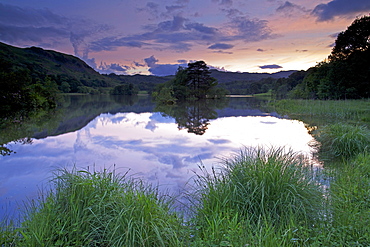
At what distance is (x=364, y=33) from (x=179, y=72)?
37770 mm

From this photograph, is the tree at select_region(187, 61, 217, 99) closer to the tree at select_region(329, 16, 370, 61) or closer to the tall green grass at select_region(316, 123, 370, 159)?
the tree at select_region(329, 16, 370, 61)

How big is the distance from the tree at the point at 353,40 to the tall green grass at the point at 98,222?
108 feet

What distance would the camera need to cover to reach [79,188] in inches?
Result: 119

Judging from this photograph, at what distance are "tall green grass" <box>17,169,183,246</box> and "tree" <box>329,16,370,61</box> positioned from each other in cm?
Answer: 3298

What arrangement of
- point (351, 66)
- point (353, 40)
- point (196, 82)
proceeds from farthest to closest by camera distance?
point (196, 82) < point (353, 40) < point (351, 66)

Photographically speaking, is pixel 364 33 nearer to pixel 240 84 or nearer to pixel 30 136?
pixel 30 136

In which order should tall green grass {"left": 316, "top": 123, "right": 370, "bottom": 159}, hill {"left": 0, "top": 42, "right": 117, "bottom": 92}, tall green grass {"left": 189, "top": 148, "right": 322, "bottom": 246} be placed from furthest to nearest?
hill {"left": 0, "top": 42, "right": 117, "bottom": 92} < tall green grass {"left": 316, "top": 123, "right": 370, "bottom": 159} < tall green grass {"left": 189, "top": 148, "right": 322, "bottom": 246}

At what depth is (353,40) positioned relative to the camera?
2852cm

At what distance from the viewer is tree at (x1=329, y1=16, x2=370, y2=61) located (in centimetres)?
2748

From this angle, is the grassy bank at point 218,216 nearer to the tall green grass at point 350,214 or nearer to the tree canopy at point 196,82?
the tall green grass at point 350,214

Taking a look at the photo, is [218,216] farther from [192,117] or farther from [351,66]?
[351,66]

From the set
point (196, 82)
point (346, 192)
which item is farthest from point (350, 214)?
point (196, 82)

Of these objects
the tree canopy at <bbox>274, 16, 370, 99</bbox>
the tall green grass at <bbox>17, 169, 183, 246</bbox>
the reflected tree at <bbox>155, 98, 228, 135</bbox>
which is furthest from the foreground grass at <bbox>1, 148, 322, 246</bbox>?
the tree canopy at <bbox>274, 16, 370, 99</bbox>

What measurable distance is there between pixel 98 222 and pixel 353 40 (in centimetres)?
3469
